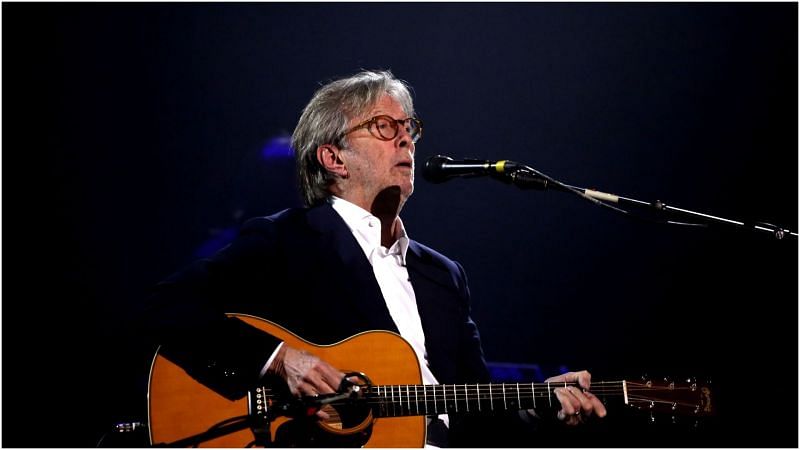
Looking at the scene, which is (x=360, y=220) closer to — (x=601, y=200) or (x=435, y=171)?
(x=435, y=171)

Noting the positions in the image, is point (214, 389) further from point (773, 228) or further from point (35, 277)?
point (773, 228)

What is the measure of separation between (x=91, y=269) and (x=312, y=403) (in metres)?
2.16

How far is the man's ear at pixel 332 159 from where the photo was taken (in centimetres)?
325

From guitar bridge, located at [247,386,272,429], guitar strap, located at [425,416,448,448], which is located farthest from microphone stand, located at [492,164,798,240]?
guitar bridge, located at [247,386,272,429]

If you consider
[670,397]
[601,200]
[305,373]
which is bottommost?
[670,397]

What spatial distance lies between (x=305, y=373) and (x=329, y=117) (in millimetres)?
1382

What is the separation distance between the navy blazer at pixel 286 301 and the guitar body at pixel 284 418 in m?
0.06

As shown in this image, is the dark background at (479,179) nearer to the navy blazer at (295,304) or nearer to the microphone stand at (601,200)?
the navy blazer at (295,304)

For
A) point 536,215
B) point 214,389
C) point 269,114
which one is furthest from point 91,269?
point 536,215

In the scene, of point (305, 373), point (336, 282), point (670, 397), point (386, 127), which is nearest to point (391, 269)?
point (336, 282)

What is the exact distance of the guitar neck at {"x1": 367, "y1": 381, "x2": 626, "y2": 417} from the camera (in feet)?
8.08

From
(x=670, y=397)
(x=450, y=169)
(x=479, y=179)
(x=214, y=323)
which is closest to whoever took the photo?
(x=214, y=323)

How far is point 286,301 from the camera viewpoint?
2797mm

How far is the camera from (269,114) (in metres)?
4.19
